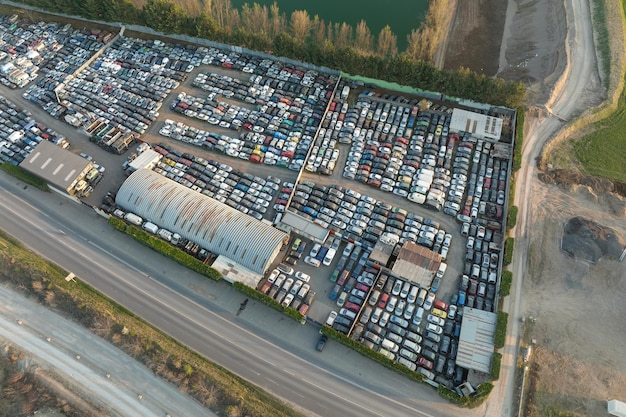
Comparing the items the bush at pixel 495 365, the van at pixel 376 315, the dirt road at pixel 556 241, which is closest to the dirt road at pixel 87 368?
the van at pixel 376 315

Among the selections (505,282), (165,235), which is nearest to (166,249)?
(165,235)

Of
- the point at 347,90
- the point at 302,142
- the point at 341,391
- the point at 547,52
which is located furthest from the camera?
the point at 547,52

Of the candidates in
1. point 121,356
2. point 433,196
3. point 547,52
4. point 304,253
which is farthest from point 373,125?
point 121,356

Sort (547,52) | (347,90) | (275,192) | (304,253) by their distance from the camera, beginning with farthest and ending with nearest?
(547,52), (347,90), (275,192), (304,253)

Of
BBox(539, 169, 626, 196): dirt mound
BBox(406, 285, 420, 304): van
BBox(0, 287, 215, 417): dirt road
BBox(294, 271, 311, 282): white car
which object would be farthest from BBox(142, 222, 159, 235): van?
BBox(539, 169, 626, 196): dirt mound

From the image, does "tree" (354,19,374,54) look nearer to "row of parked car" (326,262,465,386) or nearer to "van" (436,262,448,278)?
"van" (436,262,448,278)

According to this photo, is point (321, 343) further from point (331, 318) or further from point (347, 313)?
point (347, 313)

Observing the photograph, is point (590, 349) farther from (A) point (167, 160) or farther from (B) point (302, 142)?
(A) point (167, 160)
